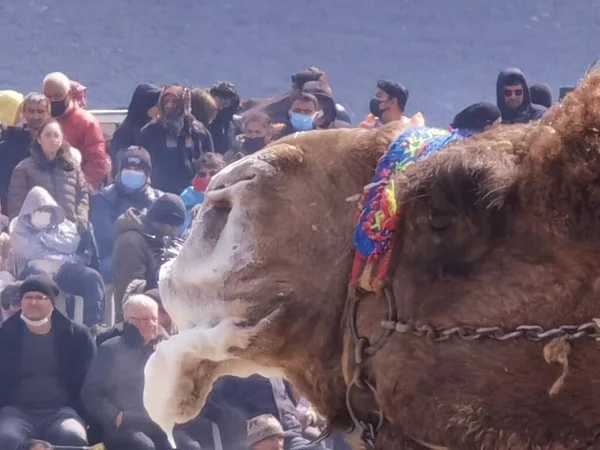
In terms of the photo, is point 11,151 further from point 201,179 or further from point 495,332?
point 495,332

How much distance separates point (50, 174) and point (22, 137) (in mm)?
650

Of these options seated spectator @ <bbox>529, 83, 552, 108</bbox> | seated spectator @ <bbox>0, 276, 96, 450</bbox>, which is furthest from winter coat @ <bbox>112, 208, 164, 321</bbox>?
seated spectator @ <bbox>529, 83, 552, 108</bbox>

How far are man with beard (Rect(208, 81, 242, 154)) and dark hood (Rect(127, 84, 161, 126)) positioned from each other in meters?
0.50

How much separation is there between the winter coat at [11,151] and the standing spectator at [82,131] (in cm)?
36

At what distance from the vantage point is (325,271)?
217 cm

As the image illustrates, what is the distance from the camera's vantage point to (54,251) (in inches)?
301

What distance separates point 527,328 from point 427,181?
283 mm

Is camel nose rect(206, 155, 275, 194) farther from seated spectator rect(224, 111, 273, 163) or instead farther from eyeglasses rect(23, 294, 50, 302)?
seated spectator rect(224, 111, 273, 163)

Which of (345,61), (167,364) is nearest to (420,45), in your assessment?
(345,61)

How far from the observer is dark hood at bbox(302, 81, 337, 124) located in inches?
353

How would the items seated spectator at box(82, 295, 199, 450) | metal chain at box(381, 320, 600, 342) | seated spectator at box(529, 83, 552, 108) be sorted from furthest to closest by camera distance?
seated spectator at box(529, 83, 552, 108)
seated spectator at box(82, 295, 199, 450)
metal chain at box(381, 320, 600, 342)

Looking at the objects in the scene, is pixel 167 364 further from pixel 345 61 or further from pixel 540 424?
pixel 345 61

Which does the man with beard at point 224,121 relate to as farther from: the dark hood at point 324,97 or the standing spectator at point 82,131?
the standing spectator at point 82,131

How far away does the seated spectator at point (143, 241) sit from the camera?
293 inches
